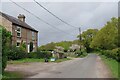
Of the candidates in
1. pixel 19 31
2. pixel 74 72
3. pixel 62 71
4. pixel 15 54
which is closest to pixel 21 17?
pixel 19 31

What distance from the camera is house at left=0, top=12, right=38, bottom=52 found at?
39562 mm

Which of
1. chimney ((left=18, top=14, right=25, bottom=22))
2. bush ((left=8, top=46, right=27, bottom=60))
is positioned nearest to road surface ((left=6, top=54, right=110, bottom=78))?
bush ((left=8, top=46, right=27, bottom=60))

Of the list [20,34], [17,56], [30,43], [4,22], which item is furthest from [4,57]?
[30,43]

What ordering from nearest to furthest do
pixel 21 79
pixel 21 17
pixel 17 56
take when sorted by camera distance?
1. pixel 21 79
2. pixel 17 56
3. pixel 21 17

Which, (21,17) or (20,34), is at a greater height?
(21,17)

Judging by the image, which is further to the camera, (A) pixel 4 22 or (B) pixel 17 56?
(A) pixel 4 22

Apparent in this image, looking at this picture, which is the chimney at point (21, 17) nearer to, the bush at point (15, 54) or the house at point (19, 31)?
the house at point (19, 31)

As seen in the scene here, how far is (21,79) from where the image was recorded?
549 inches

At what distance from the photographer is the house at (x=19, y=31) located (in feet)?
130

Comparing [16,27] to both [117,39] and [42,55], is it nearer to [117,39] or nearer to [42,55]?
[42,55]

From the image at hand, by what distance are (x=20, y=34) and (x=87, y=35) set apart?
3422 inches

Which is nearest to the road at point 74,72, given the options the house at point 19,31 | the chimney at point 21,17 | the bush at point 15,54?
the bush at point 15,54

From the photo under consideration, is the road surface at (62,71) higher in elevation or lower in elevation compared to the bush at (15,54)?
lower

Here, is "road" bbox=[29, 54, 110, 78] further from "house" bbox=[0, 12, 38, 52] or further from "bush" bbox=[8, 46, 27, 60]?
"house" bbox=[0, 12, 38, 52]
